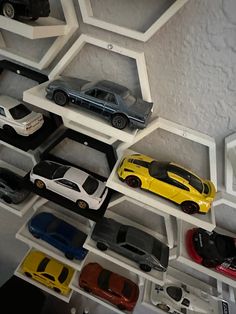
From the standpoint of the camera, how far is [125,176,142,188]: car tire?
0.78 m

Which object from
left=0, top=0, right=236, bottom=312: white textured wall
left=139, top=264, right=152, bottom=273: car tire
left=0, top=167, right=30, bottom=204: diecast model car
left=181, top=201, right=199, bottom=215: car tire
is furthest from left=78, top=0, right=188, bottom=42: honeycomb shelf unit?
left=139, top=264, right=152, bottom=273: car tire

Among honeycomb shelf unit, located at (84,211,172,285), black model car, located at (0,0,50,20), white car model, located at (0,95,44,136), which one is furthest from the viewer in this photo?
honeycomb shelf unit, located at (84,211,172,285)

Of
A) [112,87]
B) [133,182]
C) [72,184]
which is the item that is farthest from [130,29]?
[72,184]

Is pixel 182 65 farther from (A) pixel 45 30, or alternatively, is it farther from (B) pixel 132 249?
(B) pixel 132 249

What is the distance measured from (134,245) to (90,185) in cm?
31

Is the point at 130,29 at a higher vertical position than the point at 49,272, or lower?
higher

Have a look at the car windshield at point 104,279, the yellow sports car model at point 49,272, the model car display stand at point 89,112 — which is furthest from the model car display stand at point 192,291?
the model car display stand at point 89,112

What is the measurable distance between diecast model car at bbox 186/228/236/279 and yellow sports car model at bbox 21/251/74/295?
0.67m

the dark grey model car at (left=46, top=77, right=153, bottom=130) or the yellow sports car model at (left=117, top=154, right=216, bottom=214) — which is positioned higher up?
the dark grey model car at (left=46, top=77, right=153, bottom=130)

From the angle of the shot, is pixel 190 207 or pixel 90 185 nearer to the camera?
pixel 190 207

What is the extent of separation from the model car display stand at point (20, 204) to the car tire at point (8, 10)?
75 centimetres

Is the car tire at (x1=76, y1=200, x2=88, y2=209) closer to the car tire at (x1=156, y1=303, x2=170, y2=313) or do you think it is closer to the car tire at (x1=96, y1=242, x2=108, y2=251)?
the car tire at (x1=96, y1=242, x2=108, y2=251)

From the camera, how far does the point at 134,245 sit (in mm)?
1009

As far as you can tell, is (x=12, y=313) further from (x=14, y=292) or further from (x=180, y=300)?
(x=180, y=300)
